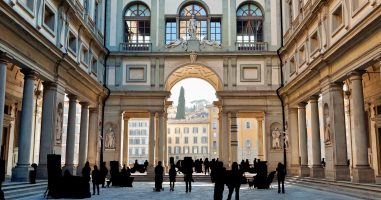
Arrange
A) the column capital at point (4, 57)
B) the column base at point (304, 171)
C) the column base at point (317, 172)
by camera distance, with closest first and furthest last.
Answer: the column capital at point (4, 57)
the column base at point (317, 172)
the column base at point (304, 171)

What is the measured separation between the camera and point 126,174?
25516mm

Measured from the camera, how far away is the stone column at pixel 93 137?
1209 inches

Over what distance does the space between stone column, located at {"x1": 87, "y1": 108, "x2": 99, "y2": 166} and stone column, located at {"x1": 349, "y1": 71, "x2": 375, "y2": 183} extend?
18.7 metres

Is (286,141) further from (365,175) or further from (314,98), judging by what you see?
(365,175)

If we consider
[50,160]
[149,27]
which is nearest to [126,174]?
[50,160]

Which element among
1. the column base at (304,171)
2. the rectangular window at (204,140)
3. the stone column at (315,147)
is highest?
the rectangular window at (204,140)

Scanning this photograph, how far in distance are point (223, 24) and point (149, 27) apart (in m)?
6.15

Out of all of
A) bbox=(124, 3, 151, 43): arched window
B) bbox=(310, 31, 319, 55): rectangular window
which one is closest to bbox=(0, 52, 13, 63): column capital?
bbox=(310, 31, 319, 55): rectangular window

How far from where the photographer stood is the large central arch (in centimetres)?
3418

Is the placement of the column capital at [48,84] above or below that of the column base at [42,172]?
above

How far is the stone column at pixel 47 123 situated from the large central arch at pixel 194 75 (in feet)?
42.7

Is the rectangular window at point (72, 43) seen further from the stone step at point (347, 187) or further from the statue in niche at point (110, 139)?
the stone step at point (347, 187)

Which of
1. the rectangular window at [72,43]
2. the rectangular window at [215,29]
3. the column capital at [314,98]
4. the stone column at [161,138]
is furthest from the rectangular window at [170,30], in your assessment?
the column capital at [314,98]

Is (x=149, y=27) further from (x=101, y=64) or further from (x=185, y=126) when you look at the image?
(x=185, y=126)
